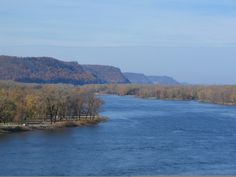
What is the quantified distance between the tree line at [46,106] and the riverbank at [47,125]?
127cm

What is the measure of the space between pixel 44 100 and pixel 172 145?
18825mm

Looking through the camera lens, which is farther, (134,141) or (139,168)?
(134,141)

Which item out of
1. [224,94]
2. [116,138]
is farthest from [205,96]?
[116,138]

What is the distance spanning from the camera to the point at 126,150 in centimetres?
2953

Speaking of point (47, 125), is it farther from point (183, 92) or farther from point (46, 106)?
point (183, 92)

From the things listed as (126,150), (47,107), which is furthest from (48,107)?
(126,150)

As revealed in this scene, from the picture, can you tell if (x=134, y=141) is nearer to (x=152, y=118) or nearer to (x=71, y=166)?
(x=71, y=166)

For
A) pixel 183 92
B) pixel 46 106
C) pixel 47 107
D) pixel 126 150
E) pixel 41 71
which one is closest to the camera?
pixel 126 150

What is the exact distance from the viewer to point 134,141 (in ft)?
111

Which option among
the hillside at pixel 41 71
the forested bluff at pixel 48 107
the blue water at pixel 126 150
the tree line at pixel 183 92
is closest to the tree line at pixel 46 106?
the forested bluff at pixel 48 107

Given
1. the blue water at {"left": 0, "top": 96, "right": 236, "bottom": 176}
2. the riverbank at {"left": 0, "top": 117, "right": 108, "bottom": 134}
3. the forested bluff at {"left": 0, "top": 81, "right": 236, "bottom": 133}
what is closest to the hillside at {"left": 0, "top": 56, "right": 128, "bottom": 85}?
the forested bluff at {"left": 0, "top": 81, "right": 236, "bottom": 133}

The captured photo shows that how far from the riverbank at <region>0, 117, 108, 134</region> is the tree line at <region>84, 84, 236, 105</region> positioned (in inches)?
1402

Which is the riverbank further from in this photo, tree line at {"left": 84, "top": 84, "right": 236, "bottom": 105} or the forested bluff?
tree line at {"left": 84, "top": 84, "right": 236, "bottom": 105}

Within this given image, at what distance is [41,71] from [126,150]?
125953 millimetres
